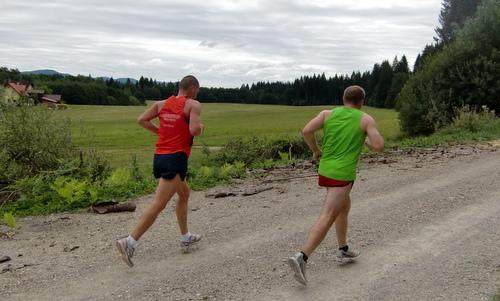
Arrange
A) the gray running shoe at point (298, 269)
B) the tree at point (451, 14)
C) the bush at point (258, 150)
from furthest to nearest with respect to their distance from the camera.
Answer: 1. the tree at point (451, 14)
2. the bush at point (258, 150)
3. the gray running shoe at point (298, 269)

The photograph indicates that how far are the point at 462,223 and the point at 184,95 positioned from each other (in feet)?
13.7

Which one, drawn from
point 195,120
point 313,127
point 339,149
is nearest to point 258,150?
point 195,120

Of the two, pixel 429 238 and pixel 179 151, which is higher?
pixel 179 151

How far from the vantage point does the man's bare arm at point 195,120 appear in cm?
543

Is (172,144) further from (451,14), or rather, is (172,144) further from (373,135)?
(451,14)

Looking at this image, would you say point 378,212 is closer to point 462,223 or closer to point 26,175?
point 462,223

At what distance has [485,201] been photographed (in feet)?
27.7

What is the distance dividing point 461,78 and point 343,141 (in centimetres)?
2268

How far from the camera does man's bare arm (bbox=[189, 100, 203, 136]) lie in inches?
214

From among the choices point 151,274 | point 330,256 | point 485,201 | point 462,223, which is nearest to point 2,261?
point 151,274

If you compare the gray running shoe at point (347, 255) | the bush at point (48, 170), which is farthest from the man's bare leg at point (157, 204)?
the bush at point (48, 170)

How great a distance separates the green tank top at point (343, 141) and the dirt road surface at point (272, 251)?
3.42 ft

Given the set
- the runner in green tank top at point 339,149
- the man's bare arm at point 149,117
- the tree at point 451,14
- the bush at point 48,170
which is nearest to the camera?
the runner in green tank top at point 339,149

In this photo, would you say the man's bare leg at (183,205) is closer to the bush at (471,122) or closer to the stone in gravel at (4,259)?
the stone in gravel at (4,259)
